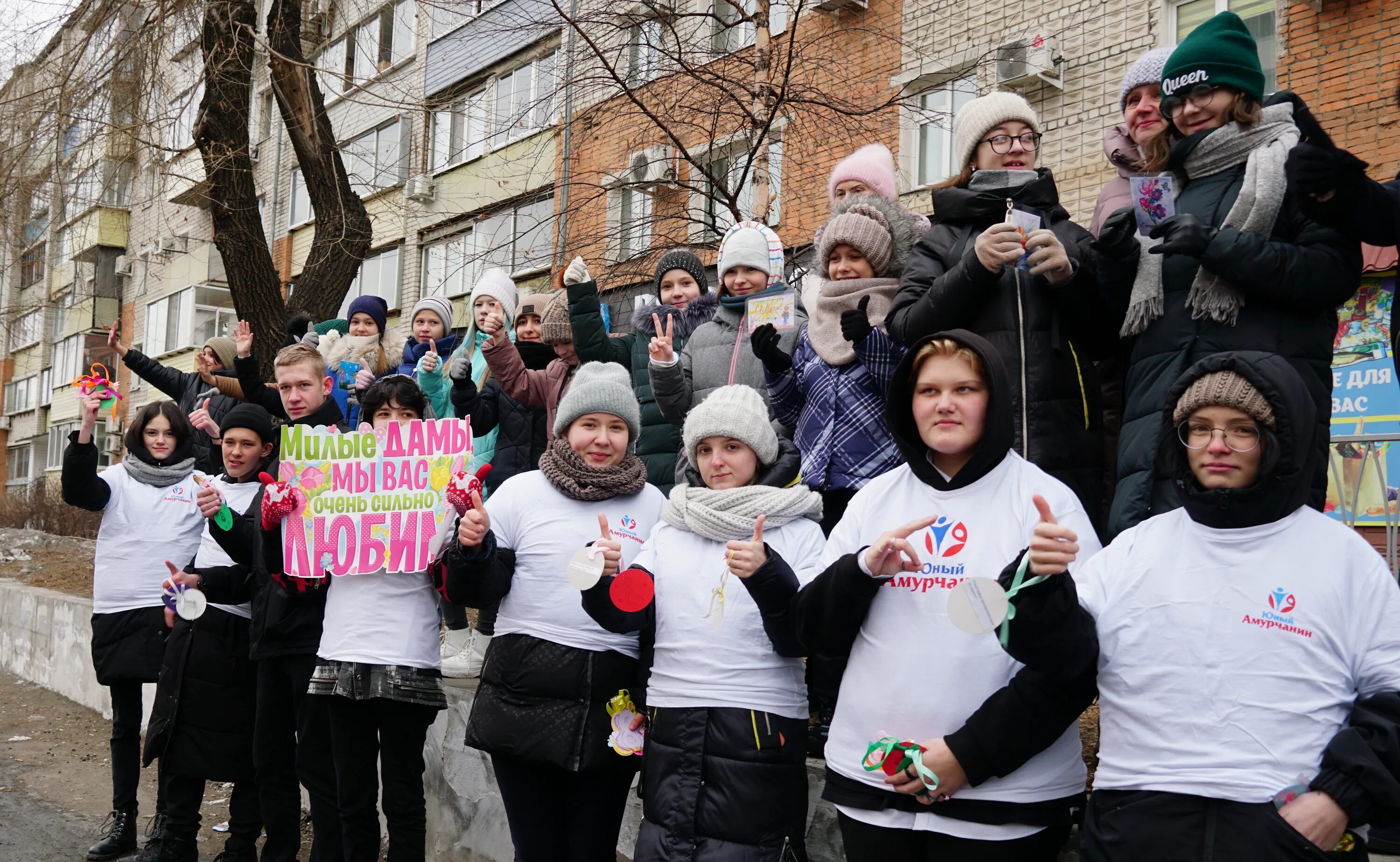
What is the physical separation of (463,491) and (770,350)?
125 centimetres

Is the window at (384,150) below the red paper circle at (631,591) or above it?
above

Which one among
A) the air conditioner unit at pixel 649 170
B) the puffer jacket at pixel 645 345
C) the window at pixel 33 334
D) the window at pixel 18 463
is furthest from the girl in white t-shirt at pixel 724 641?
the window at pixel 18 463

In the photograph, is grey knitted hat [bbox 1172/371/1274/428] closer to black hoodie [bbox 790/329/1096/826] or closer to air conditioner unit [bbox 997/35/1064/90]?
black hoodie [bbox 790/329/1096/826]

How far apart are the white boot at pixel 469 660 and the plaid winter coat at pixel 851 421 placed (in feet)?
8.82

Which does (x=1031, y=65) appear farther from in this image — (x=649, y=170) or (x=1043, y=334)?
(x=1043, y=334)

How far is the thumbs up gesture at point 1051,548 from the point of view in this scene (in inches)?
96.9

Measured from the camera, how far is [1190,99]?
362cm

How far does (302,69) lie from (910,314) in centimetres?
770

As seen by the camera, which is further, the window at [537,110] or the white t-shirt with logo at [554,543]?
the window at [537,110]

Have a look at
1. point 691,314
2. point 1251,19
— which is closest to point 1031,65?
point 1251,19

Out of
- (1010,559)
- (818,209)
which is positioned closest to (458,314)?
(818,209)

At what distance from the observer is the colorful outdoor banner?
4.48 metres

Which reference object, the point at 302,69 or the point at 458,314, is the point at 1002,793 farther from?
the point at 458,314

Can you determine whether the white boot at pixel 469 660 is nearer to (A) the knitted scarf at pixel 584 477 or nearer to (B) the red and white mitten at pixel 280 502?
(B) the red and white mitten at pixel 280 502
